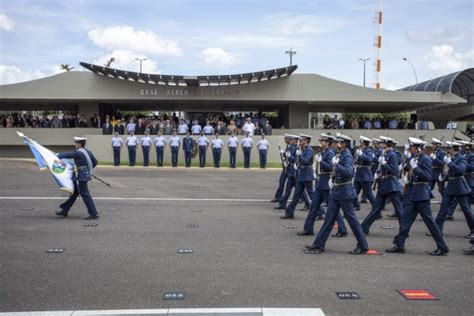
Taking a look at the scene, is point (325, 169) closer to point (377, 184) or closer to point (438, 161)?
point (377, 184)

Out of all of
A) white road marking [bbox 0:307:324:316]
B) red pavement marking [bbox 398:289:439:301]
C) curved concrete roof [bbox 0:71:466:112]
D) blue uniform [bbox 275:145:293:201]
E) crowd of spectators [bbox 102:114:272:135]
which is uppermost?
curved concrete roof [bbox 0:71:466:112]

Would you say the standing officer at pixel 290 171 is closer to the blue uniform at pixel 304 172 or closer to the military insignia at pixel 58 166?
the blue uniform at pixel 304 172

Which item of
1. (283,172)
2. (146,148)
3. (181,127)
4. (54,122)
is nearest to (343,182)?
(283,172)

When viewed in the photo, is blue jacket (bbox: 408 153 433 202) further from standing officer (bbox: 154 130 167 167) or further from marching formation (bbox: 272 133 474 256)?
standing officer (bbox: 154 130 167 167)

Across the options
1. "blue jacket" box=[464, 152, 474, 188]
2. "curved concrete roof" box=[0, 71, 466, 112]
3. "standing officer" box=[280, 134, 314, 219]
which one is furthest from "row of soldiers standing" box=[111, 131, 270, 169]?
"blue jacket" box=[464, 152, 474, 188]

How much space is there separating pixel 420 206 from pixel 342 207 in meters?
1.33

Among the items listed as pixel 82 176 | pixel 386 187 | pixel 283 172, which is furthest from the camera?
pixel 283 172

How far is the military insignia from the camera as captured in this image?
10844mm

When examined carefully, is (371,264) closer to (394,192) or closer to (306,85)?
(394,192)

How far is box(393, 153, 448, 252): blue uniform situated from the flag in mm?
6834

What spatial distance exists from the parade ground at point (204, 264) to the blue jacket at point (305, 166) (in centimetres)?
100

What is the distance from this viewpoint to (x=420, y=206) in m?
8.39

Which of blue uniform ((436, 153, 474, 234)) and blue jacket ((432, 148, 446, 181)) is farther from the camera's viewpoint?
blue jacket ((432, 148, 446, 181))

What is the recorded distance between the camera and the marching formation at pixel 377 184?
831 cm
